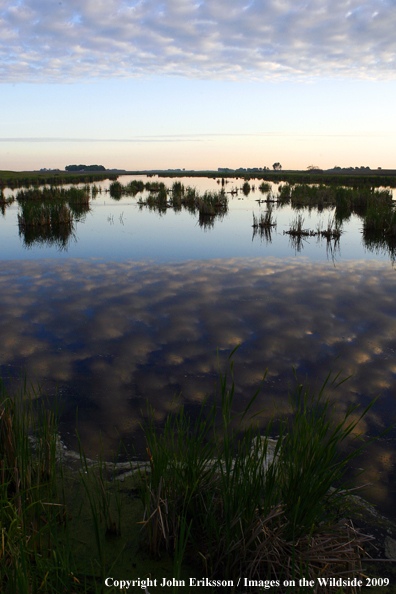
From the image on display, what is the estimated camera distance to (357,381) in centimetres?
452

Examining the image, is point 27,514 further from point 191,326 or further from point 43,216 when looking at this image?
point 43,216

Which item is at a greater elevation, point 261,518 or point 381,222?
point 381,222

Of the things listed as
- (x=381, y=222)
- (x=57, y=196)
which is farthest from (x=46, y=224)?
(x=381, y=222)

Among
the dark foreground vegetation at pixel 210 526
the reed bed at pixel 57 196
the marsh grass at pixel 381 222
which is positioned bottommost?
the dark foreground vegetation at pixel 210 526

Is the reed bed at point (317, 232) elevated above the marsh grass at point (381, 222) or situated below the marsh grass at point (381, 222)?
below

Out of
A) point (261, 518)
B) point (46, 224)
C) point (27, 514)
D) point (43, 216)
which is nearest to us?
point (261, 518)

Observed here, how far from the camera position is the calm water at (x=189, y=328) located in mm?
4035

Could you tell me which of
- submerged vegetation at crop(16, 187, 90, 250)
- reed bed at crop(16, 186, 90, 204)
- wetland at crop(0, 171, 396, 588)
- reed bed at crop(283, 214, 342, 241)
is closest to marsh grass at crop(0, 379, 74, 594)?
wetland at crop(0, 171, 396, 588)

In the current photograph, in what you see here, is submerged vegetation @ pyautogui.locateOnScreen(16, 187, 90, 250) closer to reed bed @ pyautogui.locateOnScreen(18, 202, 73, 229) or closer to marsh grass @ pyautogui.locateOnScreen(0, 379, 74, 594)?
reed bed @ pyautogui.locateOnScreen(18, 202, 73, 229)

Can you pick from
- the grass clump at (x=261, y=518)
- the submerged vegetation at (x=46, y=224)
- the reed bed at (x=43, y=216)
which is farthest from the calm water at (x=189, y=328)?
the reed bed at (x=43, y=216)

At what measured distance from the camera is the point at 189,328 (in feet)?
19.8

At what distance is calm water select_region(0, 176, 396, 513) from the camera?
404 centimetres

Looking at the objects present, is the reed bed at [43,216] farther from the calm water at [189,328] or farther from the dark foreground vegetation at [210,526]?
the dark foreground vegetation at [210,526]

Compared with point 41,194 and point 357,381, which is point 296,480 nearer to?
point 357,381
